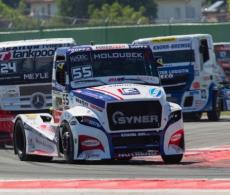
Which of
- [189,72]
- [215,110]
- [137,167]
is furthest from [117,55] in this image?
[215,110]

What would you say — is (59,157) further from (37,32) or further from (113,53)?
(37,32)

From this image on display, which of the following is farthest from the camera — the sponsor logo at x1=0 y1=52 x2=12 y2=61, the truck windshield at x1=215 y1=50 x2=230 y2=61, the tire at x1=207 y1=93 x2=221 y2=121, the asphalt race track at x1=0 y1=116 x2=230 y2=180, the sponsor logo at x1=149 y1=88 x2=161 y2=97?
the truck windshield at x1=215 y1=50 x2=230 y2=61

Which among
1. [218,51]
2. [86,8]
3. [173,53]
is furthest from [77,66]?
[86,8]

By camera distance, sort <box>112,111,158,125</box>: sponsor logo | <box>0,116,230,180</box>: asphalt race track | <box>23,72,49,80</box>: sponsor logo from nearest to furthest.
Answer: <box>0,116,230,180</box>: asphalt race track
<box>112,111,158,125</box>: sponsor logo
<box>23,72,49,80</box>: sponsor logo

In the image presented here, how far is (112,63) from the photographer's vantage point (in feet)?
63.9

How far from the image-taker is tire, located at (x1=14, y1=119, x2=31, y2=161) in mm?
20328

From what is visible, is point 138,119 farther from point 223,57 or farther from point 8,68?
point 223,57

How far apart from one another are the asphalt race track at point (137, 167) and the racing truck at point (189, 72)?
7585 millimetres

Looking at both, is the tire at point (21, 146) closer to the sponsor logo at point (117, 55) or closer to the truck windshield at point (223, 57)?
the sponsor logo at point (117, 55)

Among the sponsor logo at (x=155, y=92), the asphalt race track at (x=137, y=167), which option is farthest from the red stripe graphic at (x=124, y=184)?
the sponsor logo at (x=155, y=92)

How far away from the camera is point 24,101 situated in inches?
1040

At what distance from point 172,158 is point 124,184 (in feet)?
15.2

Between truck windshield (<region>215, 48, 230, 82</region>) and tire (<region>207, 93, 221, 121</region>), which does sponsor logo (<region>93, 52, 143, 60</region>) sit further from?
truck windshield (<region>215, 48, 230, 82</region>)

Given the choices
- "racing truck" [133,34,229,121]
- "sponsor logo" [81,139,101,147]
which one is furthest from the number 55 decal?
"racing truck" [133,34,229,121]
